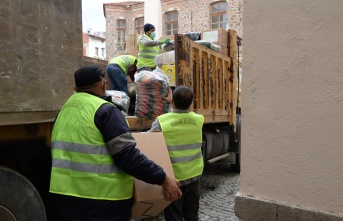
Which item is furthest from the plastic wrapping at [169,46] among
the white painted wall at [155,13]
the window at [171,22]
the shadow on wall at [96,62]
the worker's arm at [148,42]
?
the white painted wall at [155,13]

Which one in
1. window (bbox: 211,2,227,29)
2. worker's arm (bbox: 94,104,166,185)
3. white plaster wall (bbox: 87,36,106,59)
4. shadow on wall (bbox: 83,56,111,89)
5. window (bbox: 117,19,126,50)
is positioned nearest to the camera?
worker's arm (bbox: 94,104,166,185)

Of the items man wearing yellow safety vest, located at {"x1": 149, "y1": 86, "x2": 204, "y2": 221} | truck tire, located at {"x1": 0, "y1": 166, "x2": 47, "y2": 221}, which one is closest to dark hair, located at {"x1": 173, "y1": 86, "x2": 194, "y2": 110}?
man wearing yellow safety vest, located at {"x1": 149, "y1": 86, "x2": 204, "y2": 221}

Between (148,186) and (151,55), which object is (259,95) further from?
(151,55)

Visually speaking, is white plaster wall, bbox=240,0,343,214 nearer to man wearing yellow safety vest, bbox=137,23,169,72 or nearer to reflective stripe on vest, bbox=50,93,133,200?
reflective stripe on vest, bbox=50,93,133,200

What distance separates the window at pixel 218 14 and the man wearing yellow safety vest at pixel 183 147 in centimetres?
1660

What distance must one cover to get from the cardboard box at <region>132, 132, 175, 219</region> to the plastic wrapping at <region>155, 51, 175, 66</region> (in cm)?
266

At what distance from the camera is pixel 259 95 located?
2.41 meters

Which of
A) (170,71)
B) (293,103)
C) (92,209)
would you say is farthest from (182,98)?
(170,71)

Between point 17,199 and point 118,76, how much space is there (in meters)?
2.63

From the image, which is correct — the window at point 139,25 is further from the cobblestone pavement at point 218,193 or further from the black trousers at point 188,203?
the black trousers at point 188,203

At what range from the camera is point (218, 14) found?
746 inches

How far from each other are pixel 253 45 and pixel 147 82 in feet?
5.73

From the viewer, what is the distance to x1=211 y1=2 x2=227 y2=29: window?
61.3 feet

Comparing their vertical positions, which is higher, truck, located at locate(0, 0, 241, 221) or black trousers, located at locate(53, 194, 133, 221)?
truck, located at locate(0, 0, 241, 221)
